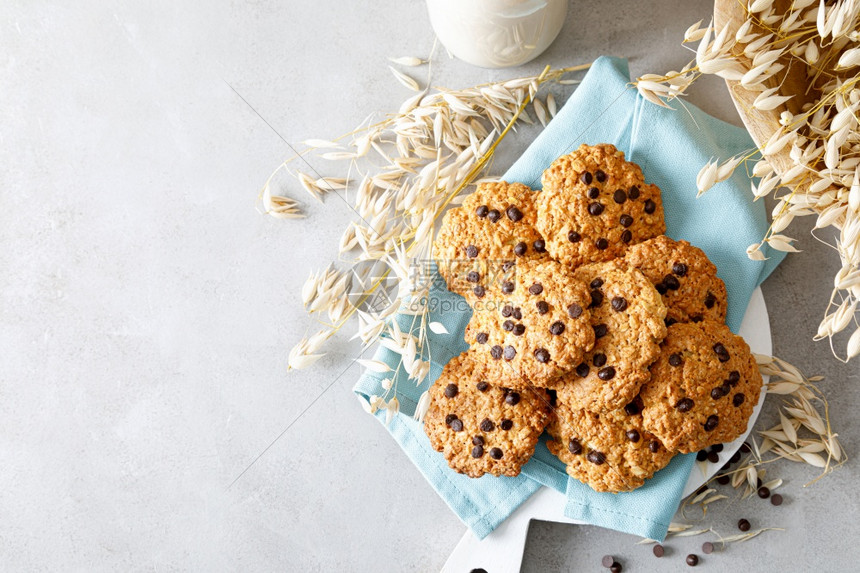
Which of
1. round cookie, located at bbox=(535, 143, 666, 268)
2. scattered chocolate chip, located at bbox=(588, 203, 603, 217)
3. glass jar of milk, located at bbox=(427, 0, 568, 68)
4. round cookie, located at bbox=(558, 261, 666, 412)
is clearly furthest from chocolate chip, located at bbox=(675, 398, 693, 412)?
glass jar of milk, located at bbox=(427, 0, 568, 68)

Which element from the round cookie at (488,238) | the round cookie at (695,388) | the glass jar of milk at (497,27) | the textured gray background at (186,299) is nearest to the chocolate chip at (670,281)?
the round cookie at (695,388)

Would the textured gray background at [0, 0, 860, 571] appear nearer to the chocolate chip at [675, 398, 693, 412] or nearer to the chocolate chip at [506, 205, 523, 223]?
the chocolate chip at [506, 205, 523, 223]

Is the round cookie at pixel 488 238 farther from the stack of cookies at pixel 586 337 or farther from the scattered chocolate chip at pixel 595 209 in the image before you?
the scattered chocolate chip at pixel 595 209

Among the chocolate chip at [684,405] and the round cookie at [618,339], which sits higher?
the round cookie at [618,339]

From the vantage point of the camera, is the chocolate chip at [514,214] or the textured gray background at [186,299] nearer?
the chocolate chip at [514,214]

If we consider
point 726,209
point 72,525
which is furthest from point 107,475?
point 726,209

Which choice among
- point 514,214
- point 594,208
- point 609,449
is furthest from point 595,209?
point 609,449
